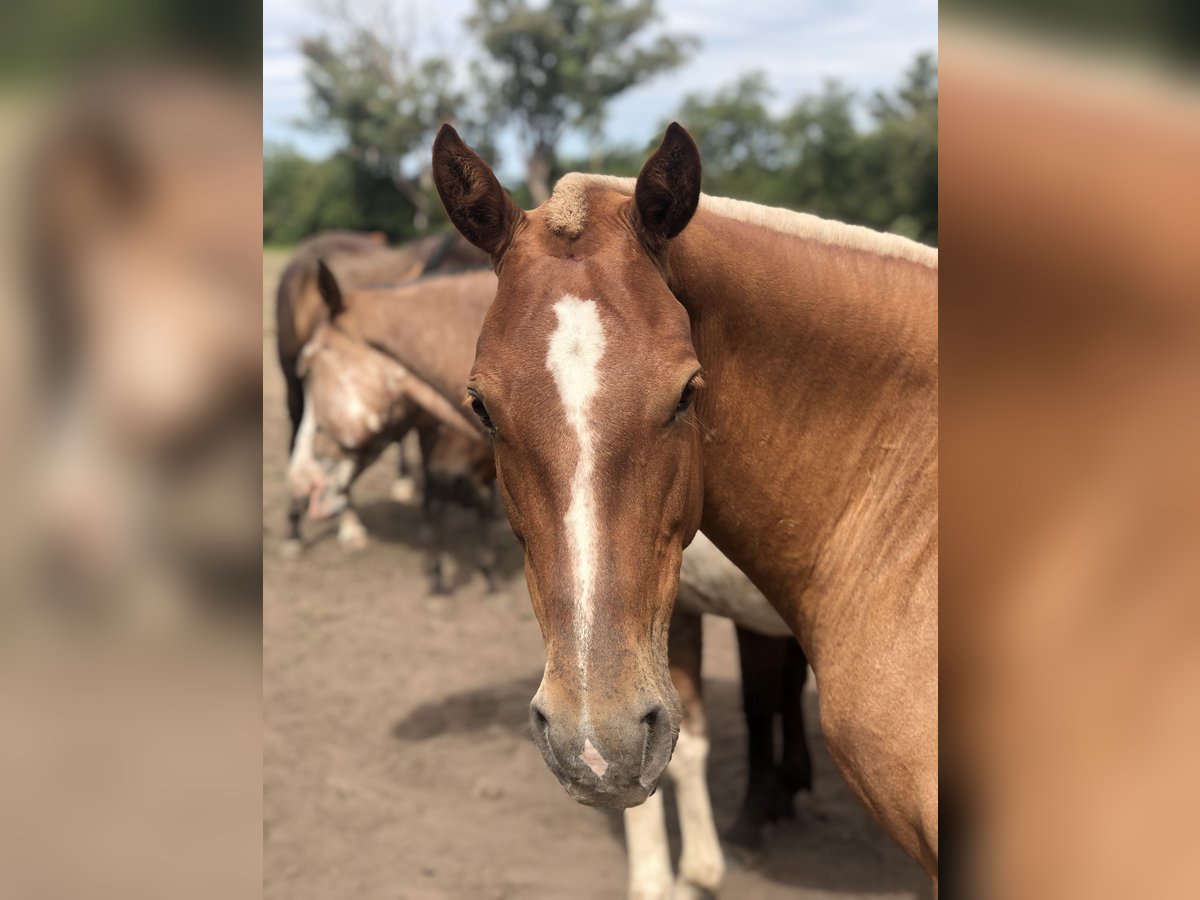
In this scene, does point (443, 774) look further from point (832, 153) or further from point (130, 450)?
point (832, 153)

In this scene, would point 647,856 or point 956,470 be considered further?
point 647,856

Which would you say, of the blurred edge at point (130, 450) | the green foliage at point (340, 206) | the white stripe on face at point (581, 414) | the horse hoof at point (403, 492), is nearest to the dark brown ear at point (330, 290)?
the white stripe on face at point (581, 414)

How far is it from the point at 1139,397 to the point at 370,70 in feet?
133

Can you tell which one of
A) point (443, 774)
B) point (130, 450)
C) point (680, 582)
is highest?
point (130, 450)

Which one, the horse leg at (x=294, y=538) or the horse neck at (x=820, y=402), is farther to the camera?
the horse leg at (x=294, y=538)

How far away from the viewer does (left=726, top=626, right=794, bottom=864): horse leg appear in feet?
14.1

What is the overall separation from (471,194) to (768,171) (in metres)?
30.5

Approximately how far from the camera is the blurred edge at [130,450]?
59cm

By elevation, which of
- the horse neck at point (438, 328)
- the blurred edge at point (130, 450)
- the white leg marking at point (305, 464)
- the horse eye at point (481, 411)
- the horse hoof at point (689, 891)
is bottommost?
the horse hoof at point (689, 891)

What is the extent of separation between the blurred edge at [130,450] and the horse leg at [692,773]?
3.22 metres

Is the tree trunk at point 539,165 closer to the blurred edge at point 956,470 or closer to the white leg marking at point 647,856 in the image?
the white leg marking at point 647,856

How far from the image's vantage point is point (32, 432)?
1.98ft

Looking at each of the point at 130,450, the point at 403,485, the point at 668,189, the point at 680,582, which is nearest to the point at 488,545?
the point at 403,485

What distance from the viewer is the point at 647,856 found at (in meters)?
3.86
